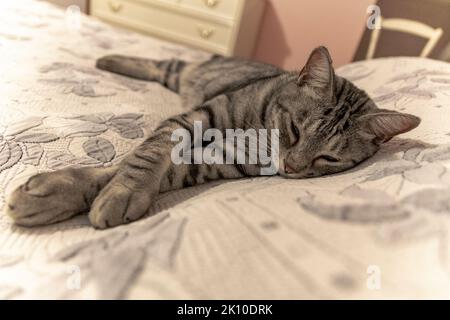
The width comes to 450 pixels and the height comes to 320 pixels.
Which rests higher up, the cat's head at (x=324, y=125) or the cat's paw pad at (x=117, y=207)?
the cat's head at (x=324, y=125)

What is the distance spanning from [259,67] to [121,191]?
0.98 metres

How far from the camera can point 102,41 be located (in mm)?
1694

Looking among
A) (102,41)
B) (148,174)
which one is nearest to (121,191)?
(148,174)

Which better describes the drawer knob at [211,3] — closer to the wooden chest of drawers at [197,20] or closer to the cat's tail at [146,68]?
the wooden chest of drawers at [197,20]

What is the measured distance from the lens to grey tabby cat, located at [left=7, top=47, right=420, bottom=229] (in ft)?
2.00

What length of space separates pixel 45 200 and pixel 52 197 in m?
0.01

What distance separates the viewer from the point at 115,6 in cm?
278

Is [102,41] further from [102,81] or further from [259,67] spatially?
[259,67]

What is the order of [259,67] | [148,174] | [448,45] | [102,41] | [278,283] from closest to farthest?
[278,283] → [148,174] → [259,67] → [102,41] → [448,45]

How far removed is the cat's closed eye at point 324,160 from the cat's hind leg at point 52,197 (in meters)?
0.50

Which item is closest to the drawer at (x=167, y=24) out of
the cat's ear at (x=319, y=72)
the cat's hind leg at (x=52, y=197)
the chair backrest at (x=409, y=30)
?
the chair backrest at (x=409, y=30)

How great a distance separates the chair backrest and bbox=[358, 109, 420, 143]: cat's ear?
1.41 m

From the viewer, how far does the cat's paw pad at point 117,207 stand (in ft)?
1.97

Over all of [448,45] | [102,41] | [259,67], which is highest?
[448,45]
